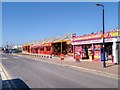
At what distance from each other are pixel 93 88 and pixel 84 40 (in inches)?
1145

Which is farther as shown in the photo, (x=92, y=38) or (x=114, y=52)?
(x=92, y=38)

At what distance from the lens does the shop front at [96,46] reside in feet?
110

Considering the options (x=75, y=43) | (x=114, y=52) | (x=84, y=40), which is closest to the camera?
(x=114, y=52)

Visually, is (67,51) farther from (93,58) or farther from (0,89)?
(0,89)

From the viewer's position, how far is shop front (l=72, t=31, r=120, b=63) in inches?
1325

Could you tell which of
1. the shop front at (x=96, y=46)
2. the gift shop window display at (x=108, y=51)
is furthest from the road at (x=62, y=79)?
the gift shop window display at (x=108, y=51)

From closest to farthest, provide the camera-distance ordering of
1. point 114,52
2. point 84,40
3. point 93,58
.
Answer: point 114,52 → point 93,58 → point 84,40

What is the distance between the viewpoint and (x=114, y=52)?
33.3m

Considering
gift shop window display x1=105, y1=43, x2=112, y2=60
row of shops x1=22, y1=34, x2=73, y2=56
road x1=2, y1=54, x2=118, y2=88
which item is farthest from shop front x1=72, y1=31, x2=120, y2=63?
row of shops x1=22, y1=34, x2=73, y2=56

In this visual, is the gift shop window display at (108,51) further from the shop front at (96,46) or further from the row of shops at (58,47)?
the row of shops at (58,47)

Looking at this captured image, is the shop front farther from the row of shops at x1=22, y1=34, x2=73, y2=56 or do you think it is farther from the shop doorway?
the row of shops at x1=22, y1=34, x2=73, y2=56

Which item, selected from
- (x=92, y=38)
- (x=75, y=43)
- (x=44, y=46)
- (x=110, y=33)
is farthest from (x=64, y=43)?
(x=110, y=33)

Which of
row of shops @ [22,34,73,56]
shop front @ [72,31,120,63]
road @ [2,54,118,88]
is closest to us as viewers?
road @ [2,54,118,88]

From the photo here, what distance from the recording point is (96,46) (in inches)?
1555
